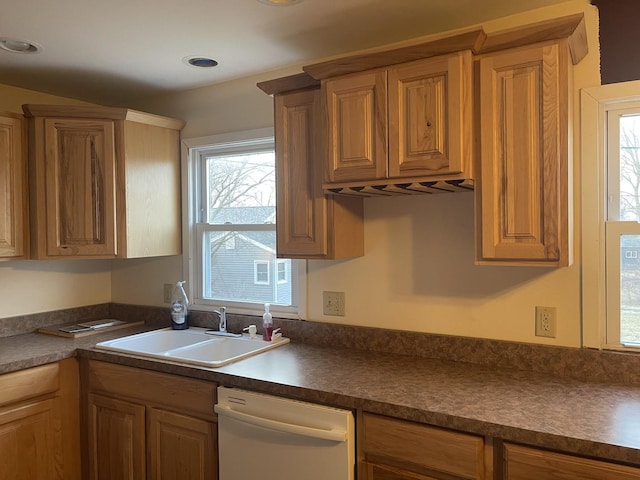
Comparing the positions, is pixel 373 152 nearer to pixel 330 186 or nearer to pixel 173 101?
pixel 330 186

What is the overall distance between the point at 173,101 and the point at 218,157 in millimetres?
473

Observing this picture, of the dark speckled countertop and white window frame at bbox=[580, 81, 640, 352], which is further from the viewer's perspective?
white window frame at bbox=[580, 81, 640, 352]

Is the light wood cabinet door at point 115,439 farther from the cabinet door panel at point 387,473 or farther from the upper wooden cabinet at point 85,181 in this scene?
the cabinet door panel at point 387,473

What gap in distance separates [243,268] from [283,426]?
1.20 metres

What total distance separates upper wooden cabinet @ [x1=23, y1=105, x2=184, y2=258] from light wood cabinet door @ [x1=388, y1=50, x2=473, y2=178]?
5.00 feet

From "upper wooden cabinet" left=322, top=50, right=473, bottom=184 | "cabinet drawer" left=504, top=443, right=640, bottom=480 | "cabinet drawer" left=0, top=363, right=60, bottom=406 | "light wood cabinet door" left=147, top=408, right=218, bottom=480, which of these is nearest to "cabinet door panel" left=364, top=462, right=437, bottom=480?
"cabinet drawer" left=504, top=443, right=640, bottom=480

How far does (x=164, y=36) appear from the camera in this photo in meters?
2.11

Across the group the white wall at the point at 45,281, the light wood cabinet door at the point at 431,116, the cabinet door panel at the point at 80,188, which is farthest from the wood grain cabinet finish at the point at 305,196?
the white wall at the point at 45,281

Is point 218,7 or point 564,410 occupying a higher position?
point 218,7

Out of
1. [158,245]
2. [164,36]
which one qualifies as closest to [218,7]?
[164,36]

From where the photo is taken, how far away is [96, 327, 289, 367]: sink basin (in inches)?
92.8

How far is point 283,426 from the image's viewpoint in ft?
5.76

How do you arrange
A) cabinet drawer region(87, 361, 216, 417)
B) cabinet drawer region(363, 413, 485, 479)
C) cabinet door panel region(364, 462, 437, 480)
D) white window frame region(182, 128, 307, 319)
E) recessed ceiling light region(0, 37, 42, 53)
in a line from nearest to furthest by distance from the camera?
cabinet drawer region(363, 413, 485, 479) < cabinet door panel region(364, 462, 437, 480) < cabinet drawer region(87, 361, 216, 417) < recessed ceiling light region(0, 37, 42, 53) < white window frame region(182, 128, 307, 319)

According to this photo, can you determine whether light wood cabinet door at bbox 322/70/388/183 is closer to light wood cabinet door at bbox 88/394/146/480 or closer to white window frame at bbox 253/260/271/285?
white window frame at bbox 253/260/271/285
